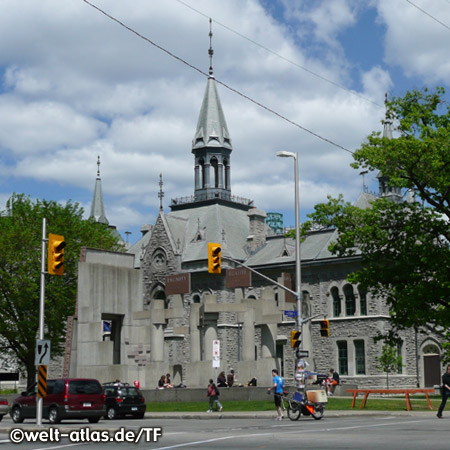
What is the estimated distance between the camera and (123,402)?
3105 centimetres

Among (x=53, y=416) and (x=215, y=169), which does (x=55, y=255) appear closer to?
(x=53, y=416)

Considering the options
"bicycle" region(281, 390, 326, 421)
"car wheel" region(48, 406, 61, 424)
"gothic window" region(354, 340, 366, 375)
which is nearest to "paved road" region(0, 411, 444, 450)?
"bicycle" region(281, 390, 326, 421)

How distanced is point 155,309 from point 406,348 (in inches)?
962

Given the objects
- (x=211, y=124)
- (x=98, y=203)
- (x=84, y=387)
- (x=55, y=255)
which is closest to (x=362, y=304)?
(x=211, y=124)

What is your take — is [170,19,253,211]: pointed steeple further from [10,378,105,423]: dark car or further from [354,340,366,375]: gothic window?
[10,378,105,423]: dark car

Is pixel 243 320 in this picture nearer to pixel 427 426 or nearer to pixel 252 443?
pixel 427 426

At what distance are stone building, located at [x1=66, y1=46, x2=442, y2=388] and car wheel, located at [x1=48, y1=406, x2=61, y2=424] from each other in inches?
419

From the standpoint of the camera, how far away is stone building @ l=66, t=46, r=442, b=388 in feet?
142

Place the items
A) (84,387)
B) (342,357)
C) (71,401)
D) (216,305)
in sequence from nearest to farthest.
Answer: (71,401) → (84,387) → (216,305) → (342,357)

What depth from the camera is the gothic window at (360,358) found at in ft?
202

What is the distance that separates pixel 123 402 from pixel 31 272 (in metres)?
25.6

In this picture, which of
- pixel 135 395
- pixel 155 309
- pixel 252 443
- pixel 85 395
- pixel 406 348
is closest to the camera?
pixel 252 443

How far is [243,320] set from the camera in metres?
42.4

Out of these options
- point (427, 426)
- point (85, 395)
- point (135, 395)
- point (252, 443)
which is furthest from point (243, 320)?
point (252, 443)
